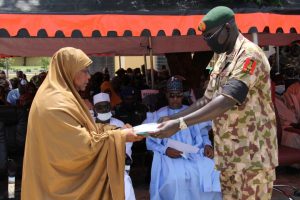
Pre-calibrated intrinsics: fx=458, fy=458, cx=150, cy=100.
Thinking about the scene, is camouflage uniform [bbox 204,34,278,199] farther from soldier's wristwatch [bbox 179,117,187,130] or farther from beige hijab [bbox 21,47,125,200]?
beige hijab [bbox 21,47,125,200]

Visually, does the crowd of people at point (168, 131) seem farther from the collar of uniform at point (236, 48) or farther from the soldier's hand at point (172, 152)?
the soldier's hand at point (172, 152)

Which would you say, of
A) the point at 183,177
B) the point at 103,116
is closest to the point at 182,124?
the point at 183,177

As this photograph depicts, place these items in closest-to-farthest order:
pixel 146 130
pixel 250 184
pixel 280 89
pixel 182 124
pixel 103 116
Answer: pixel 182 124 < pixel 250 184 < pixel 146 130 < pixel 103 116 < pixel 280 89

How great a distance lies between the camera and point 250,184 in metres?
A: 3.27

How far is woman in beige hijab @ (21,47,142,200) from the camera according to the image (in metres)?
3.24

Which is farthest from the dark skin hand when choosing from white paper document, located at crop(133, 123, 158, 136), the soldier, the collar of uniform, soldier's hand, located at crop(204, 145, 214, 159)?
soldier's hand, located at crop(204, 145, 214, 159)

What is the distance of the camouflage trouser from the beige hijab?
83 centimetres

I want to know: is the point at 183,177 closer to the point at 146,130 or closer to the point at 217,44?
the point at 146,130

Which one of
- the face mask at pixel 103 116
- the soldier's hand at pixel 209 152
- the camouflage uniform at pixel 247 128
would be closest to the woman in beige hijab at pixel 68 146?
the camouflage uniform at pixel 247 128

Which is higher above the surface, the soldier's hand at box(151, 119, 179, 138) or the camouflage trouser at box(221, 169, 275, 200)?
the soldier's hand at box(151, 119, 179, 138)

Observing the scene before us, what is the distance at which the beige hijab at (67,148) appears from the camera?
3240mm

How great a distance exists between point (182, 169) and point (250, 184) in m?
1.79

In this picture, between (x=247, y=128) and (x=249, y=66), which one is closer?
(x=249, y=66)

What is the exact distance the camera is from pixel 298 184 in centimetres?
638
